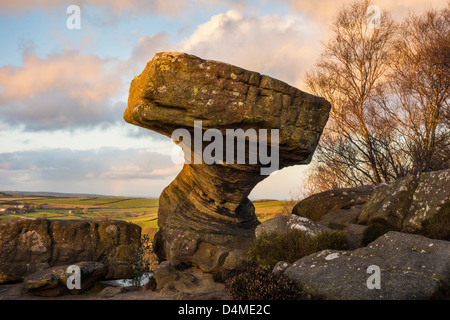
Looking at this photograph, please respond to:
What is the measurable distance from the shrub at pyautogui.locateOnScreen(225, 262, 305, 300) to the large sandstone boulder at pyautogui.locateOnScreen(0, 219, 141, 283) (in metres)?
6.26

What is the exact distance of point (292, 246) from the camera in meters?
9.34

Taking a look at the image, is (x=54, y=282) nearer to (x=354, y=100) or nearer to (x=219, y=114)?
(x=219, y=114)

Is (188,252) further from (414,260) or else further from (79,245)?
(414,260)

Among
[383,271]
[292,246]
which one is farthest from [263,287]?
[292,246]

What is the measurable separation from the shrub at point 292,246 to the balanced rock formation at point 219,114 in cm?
156

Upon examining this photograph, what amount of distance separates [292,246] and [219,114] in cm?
403

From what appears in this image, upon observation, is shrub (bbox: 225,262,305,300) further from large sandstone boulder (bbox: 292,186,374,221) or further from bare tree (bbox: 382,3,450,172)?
bare tree (bbox: 382,3,450,172)

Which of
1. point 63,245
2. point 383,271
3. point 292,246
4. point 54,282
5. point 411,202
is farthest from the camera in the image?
point 63,245

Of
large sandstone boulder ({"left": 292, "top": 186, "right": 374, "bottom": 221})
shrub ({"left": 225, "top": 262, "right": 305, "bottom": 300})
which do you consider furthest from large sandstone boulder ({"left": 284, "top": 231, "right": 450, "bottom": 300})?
large sandstone boulder ({"left": 292, "top": 186, "right": 374, "bottom": 221})

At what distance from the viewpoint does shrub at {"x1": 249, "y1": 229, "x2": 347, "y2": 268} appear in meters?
9.11

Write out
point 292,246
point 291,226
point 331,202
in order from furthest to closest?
point 331,202 → point 291,226 → point 292,246

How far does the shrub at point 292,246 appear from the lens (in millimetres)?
9109

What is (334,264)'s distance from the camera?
746 centimetres

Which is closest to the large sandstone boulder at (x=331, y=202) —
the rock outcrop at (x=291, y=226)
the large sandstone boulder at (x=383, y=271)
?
the rock outcrop at (x=291, y=226)
